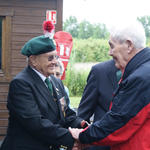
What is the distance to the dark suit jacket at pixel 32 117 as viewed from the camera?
2.85m

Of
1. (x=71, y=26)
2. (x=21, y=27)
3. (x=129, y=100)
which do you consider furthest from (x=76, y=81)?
(x=71, y=26)

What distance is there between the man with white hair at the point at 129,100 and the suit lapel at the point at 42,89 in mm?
445

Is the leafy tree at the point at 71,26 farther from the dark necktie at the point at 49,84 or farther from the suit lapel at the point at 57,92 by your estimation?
the dark necktie at the point at 49,84

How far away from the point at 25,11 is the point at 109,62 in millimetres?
4752

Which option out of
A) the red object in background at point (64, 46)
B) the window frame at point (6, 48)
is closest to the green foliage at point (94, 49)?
the red object in background at point (64, 46)

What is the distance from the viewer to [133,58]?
2682 millimetres

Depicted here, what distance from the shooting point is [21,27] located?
7.81 m

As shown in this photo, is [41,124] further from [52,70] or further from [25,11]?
[25,11]

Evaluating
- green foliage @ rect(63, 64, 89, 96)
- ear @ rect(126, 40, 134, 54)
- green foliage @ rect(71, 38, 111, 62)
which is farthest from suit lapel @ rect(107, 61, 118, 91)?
green foliage @ rect(71, 38, 111, 62)

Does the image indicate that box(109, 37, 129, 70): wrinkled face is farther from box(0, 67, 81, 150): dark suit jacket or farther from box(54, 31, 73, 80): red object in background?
box(54, 31, 73, 80): red object in background

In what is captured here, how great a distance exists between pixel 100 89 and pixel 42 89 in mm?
671

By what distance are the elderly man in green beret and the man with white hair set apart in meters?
0.36

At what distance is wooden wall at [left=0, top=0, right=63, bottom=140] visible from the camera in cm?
774

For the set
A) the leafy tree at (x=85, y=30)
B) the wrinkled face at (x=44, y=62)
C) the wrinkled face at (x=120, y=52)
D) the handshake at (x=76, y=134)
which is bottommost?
the handshake at (x=76, y=134)
